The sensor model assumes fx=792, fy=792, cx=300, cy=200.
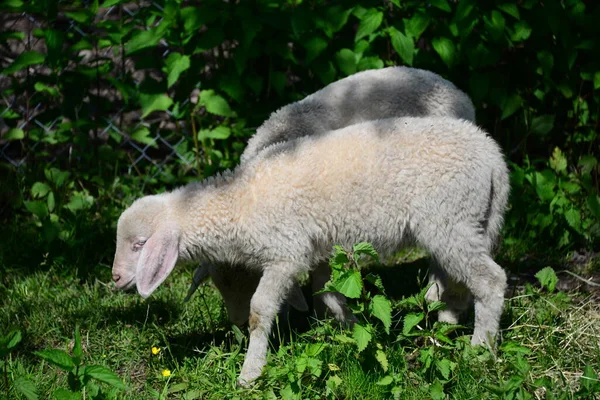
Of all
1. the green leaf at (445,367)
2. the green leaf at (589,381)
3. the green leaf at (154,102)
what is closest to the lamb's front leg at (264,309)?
the green leaf at (445,367)

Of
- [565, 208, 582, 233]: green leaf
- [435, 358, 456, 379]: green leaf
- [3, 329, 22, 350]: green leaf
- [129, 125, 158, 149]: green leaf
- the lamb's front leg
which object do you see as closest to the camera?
[3, 329, 22, 350]: green leaf

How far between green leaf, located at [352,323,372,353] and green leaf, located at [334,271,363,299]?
0.56 feet

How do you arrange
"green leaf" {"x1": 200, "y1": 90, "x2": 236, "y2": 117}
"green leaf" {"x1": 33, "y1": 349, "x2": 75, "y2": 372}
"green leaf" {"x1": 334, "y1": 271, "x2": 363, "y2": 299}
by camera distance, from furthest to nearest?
1. "green leaf" {"x1": 200, "y1": 90, "x2": 236, "y2": 117}
2. "green leaf" {"x1": 334, "y1": 271, "x2": 363, "y2": 299}
3. "green leaf" {"x1": 33, "y1": 349, "x2": 75, "y2": 372}

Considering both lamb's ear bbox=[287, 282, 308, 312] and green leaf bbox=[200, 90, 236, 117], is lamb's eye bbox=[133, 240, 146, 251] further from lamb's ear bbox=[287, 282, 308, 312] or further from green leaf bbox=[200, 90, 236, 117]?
green leaf bbox=[200, 90, 236, 117]

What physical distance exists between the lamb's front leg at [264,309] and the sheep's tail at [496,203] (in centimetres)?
93

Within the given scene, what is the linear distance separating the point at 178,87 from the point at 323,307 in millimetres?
2062

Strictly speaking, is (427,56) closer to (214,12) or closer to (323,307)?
(214,12)

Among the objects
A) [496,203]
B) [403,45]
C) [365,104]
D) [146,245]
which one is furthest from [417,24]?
[146,245]

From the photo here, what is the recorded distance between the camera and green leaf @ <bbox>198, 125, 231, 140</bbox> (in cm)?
524

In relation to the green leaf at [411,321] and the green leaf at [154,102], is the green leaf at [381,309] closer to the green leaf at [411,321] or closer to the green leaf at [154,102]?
the green leaf at [411,321]

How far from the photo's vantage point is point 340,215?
3.56m

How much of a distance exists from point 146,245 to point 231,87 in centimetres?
187

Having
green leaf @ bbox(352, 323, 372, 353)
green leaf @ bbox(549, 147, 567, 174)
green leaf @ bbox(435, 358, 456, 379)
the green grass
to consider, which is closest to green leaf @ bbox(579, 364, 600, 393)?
the green grass

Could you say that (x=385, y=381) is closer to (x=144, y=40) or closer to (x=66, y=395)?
(x=66, y=395)
